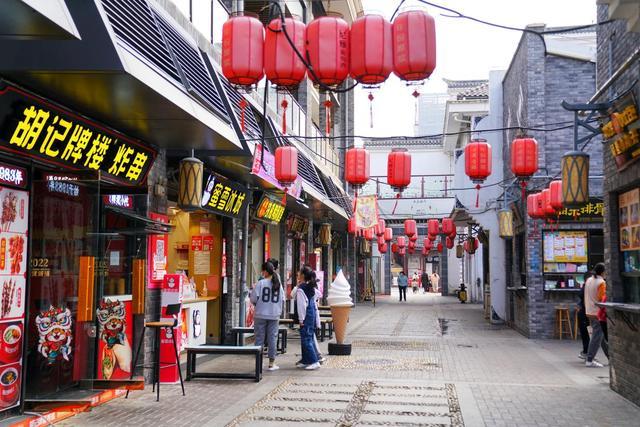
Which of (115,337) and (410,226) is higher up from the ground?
(410,226)

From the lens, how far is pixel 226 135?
9.87 m

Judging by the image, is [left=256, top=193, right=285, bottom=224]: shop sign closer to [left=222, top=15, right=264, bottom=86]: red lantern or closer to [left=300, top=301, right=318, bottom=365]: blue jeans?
[left=300, top=301, right=318, bottom=365]: blue jeans

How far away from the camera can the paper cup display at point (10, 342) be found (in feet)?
24.1

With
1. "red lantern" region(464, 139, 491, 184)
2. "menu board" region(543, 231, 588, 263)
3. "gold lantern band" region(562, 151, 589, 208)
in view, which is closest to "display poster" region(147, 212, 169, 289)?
"gold lantern band" region(562, 151, 589, 208)

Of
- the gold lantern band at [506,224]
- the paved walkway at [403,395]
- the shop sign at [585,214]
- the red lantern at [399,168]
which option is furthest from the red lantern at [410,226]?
the paved walkway at [403,395]

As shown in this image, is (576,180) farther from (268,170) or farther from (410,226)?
(410,226)

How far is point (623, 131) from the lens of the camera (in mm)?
9125

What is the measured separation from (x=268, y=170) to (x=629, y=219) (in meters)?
6.99

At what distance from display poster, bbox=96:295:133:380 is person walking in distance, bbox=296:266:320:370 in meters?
3.53

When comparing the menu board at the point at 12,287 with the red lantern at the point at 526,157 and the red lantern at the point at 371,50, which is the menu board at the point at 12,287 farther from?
the red lantern at the point at 526,157

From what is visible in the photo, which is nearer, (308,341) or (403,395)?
(403,395)

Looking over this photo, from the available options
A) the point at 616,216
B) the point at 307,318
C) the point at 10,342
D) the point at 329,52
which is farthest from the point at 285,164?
the point at 10,342

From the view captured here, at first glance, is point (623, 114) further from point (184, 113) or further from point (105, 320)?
point (105, 320)

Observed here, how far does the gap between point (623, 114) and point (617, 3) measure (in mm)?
2839
